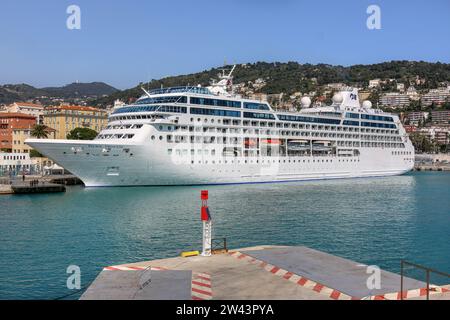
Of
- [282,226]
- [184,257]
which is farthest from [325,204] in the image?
[184,257]

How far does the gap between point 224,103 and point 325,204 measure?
23234 mm

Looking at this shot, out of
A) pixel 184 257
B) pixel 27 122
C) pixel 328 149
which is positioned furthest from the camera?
pixel 27 122

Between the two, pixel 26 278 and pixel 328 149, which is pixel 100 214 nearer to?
pixel 26 278

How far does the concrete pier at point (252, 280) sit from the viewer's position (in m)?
10.7

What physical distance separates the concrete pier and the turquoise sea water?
438 centimetres

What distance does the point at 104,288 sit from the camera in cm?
1112

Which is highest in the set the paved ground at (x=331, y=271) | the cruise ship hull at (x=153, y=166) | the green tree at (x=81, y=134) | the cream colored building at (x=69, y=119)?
the cream colored building at (x=69, y=119)

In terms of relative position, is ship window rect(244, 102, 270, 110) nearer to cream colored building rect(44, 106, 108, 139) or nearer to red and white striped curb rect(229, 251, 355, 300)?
red and white striped curb rect(229, 251, 355, 300)

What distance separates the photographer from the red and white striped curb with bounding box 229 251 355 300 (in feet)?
35.3

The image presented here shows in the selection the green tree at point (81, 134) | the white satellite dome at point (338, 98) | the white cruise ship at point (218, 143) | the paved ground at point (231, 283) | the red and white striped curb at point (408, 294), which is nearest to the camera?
the red and white striped curb at point (408, 294)

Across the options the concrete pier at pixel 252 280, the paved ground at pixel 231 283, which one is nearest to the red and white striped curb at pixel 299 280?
the concrete pier at pixel 252 280

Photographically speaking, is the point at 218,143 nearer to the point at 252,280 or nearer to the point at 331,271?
the point at 331,271

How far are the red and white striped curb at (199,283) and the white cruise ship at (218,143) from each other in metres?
35.4

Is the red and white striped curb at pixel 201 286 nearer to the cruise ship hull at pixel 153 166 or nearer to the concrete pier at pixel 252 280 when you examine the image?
the concrete pier at pixel 252 280
